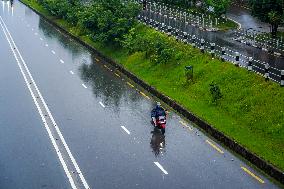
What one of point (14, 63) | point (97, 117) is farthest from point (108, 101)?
point (14, 63)

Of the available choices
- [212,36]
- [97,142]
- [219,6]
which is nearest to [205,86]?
[97,142]

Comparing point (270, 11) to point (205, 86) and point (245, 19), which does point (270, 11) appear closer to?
point (245, 19)

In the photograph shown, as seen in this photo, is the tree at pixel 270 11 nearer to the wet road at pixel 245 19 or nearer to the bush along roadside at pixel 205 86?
the wet road at pixel 245 19

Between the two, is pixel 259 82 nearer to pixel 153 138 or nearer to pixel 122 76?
pixel 153 138

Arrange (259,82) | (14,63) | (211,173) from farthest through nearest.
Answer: (14,63), (259,82), (211,173)

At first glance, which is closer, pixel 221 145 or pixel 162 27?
pixel 221 145

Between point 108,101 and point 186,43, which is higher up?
point 186,43
